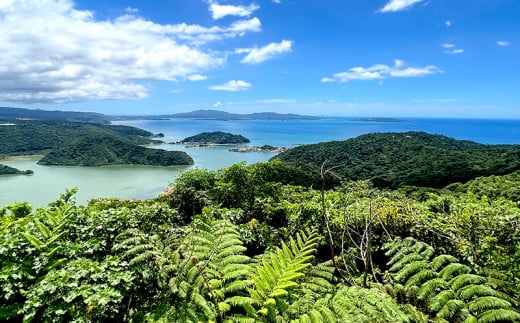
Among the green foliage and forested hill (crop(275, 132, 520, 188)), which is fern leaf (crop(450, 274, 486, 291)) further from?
forested hill (crop(275, 132, 520, 188))

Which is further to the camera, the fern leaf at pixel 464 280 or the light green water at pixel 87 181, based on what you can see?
the light green water at pixel 87 181

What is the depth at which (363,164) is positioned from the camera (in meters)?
58.8

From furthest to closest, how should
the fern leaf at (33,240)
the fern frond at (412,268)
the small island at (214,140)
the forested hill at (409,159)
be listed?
the small island at (214,140) → the forested hill at (409,159) → the fern frond at (412,268) → the fern leaf at (33,240)

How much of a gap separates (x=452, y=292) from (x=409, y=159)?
61.1m

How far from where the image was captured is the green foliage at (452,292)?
2.64 m

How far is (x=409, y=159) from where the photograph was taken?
2306 inches

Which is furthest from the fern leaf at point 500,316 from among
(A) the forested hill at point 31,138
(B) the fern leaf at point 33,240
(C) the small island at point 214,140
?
(C) the small island at point 214,140

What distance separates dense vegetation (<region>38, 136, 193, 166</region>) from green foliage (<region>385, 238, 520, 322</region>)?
79419 millimetres

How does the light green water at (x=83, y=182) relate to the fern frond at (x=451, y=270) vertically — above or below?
below

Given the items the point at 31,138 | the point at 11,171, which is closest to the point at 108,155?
the point at 11,171

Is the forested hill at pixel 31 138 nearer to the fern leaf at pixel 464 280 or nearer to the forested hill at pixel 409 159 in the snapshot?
the forested hill at pixel 409 159

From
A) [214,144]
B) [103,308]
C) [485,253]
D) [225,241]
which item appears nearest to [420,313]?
[485,253]

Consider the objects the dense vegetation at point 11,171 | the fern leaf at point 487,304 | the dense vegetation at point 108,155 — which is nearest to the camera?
the fern leaf at point 487,304

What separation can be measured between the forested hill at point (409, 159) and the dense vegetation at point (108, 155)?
29.6 m
